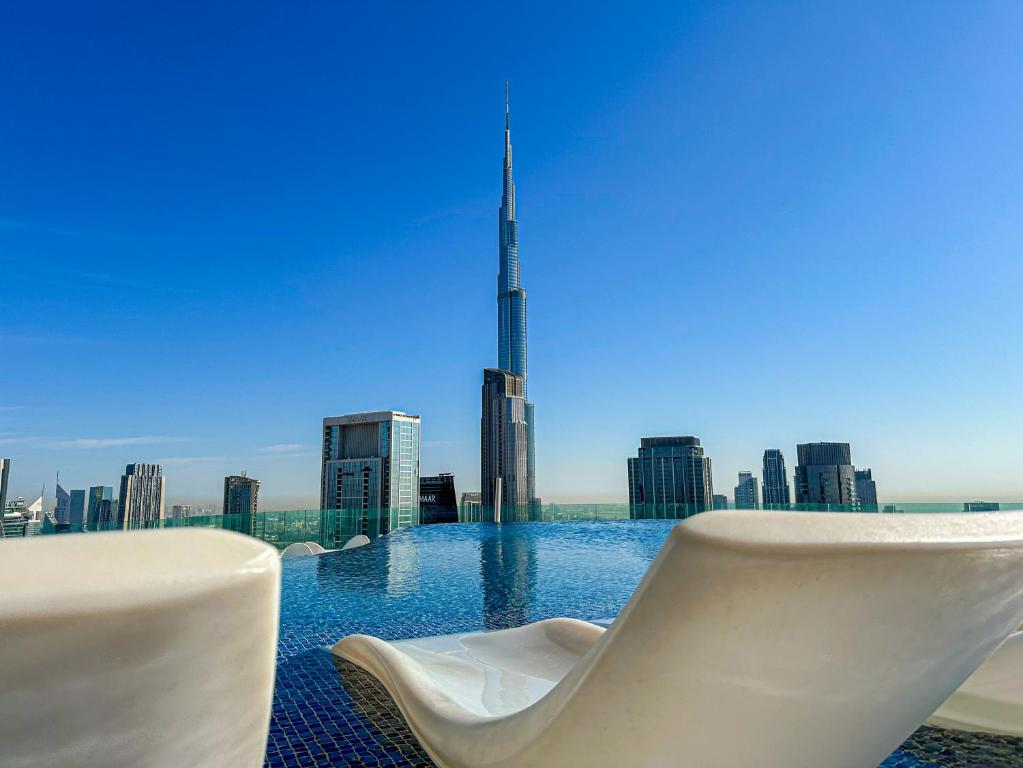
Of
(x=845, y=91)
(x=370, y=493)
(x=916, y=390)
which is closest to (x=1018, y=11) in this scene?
(x=845, y=91)

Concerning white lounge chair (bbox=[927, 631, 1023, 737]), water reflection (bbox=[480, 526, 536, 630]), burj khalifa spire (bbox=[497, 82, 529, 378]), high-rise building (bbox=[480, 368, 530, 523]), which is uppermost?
burj khalifa spire (bbox=[497, 82, 529, 378])

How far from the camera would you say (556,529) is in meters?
Result: 18.0

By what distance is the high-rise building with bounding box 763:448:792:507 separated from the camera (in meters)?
35.4

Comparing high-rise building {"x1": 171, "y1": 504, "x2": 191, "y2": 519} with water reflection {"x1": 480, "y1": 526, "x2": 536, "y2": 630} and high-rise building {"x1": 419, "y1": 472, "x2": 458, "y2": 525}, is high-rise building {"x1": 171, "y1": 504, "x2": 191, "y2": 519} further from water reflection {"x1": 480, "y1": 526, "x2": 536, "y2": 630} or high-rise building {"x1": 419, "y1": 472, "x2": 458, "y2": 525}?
high-rise building {"x1": 419, "y1": 472, "x2": 458, "y2": 525}

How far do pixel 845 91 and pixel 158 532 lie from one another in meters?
20.9

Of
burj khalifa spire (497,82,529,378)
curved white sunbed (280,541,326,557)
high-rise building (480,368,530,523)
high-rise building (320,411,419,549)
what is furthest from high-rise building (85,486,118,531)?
burj khalifa spire (497,82,529,378)

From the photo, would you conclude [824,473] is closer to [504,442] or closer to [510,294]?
[504,442]

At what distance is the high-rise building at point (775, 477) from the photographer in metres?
35.4

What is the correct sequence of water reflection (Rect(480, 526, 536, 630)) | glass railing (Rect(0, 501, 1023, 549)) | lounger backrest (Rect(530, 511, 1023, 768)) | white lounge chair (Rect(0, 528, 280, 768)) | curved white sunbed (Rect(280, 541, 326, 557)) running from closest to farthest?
white lounge chair (Rect(0, 528, 280, 768)) → lounger backrest (Rect(530, 511, 1023, 768)) → water reflection (Rect(480, 526, 536, 630)) → glass railing (Rect(0, 501, 1023, 549)) → curved white sunbed (Rect(280, 541, 326, 557))

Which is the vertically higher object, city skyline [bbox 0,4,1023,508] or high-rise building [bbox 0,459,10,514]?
city skyline [bbox 0,4,1023,508]

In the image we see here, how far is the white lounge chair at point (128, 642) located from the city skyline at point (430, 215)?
16.2 metres

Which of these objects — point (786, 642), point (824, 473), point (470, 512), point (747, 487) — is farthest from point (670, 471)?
point (786, 642)

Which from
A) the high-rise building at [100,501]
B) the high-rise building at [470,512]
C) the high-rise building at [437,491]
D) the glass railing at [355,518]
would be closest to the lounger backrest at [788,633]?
the glass railing at [355,518]

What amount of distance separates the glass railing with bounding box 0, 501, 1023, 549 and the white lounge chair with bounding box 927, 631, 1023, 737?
2.62m
